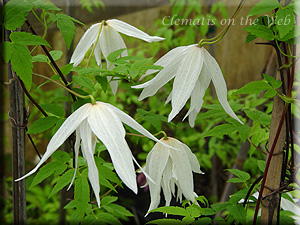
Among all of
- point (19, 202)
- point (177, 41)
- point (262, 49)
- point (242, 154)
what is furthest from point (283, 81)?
point (262, 49)

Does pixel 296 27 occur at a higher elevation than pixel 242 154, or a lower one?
higher

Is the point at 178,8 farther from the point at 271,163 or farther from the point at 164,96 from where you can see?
the point at 271,163

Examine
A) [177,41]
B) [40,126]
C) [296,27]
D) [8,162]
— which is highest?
[177,41]

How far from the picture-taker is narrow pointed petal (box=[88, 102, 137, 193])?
39 cm

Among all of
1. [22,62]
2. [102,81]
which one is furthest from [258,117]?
[22,62]

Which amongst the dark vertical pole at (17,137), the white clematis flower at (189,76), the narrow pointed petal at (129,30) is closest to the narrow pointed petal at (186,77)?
the white clematis flower at (189,76)

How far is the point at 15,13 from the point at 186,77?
266mm

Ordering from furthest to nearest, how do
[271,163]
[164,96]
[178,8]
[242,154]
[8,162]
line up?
[8,162] → [164,96] → [178,8] → [242,154] → [271,163]

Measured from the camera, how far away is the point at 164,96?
1.78 m

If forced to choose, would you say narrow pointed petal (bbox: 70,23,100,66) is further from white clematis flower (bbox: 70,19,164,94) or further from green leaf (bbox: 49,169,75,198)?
green leaf (bbox: 49,169,75,198)

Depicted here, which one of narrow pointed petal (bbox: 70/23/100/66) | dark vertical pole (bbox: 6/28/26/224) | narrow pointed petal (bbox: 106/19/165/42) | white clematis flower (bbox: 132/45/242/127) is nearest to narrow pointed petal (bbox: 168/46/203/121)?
white clematis flower (bbox: 132/45/242/127)

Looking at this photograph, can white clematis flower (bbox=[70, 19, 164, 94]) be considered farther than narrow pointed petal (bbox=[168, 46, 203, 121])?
Yes

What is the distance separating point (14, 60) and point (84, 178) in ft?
0.66

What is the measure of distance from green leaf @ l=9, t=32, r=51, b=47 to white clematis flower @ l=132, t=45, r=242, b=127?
153 millimetres
